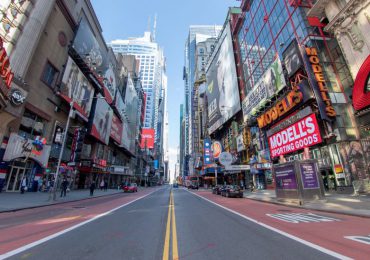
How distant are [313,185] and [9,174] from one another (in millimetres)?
33041

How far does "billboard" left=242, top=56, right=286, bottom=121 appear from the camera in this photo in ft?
96.8

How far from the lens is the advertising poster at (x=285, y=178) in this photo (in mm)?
17144

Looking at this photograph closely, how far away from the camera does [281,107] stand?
93.2ft

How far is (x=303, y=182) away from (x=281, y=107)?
14.7m

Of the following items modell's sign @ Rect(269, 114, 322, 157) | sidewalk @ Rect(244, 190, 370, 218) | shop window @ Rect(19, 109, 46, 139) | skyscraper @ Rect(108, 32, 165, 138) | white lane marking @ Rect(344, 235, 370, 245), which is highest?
skyscraper @ Rect(108, 32, 165, 138)

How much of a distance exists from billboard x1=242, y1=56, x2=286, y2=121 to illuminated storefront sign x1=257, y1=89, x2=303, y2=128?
86.9 inches

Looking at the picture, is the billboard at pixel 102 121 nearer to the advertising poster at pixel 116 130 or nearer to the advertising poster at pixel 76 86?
the advertising poster at pixel 76 86

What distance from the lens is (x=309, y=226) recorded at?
7.91m

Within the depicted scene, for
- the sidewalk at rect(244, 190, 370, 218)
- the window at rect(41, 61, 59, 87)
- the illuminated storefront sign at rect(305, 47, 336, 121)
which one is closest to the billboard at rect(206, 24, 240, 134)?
the illuminated storefront sign at rect(305, 47, 336, 121)

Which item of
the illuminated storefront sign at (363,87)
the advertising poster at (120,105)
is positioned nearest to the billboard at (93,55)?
the advertising poster at (120,105)

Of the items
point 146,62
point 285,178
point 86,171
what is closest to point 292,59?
point 285,178

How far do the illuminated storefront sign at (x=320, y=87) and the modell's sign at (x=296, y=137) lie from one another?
5.36 ft

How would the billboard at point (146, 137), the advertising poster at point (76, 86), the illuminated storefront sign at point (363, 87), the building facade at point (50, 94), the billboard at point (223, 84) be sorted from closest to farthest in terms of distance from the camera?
the illuminated storefront sign at point (363, 87), the building facade at point (50, 94), the advertising poster at point (76, 86), the billboard at point (223, 84), the billboard at point (146, 137)

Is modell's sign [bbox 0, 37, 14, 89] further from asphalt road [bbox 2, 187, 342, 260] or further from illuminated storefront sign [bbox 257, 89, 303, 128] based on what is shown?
illuminated storefront sign [bbox 257, 89, 303, 128]
